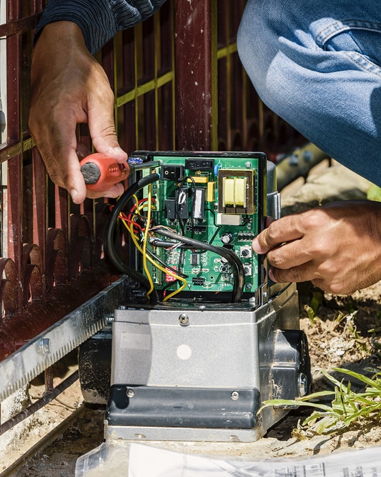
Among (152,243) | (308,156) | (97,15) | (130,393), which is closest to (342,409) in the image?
(130,393)

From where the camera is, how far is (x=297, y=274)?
6.30 ft

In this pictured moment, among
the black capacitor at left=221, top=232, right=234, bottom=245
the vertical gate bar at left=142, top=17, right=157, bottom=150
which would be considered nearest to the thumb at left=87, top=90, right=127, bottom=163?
the black capacitor at left=221, top=232, right=234, bottom=245

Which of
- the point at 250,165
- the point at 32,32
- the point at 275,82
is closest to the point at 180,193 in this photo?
the point at 250,165

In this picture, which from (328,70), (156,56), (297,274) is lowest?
(297,274)

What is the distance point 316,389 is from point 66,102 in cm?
119

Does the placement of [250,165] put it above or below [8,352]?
above

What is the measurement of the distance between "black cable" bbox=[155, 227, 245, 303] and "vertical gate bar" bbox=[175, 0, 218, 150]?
19.2 inches

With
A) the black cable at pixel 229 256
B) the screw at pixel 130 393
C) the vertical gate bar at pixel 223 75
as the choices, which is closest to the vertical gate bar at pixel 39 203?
the black cable at pixel 229 256

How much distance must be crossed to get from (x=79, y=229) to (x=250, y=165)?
61cm

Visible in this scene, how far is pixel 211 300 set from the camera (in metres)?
2.08

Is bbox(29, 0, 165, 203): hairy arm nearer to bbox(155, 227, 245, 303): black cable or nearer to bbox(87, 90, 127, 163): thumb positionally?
bbox(87, 90, 127, 163): thumb

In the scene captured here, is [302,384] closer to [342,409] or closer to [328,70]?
[342,409]

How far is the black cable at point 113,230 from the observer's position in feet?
6.16

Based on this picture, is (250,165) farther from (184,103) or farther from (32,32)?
(32,32)
